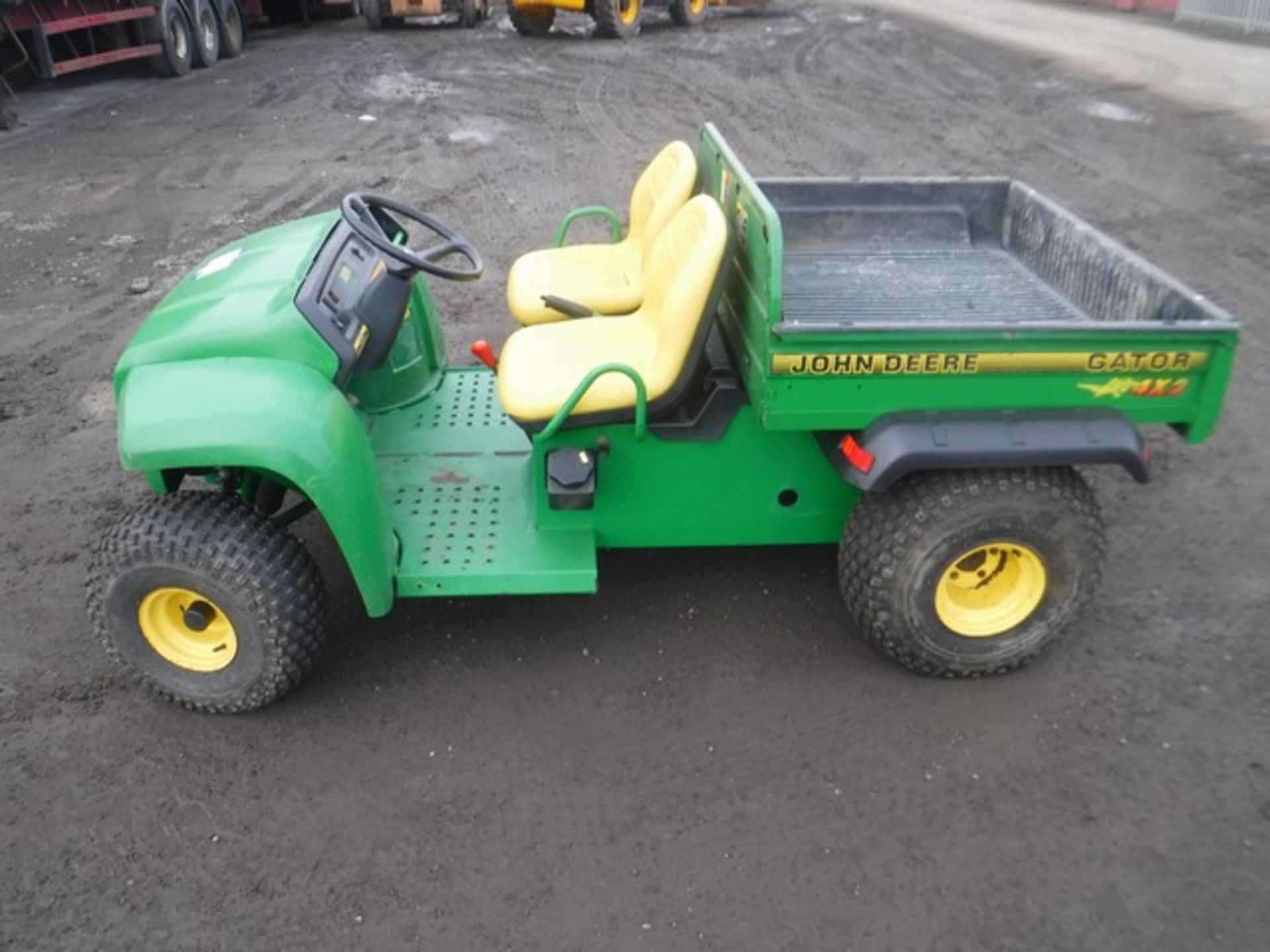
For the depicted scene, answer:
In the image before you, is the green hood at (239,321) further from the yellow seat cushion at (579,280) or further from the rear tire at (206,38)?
the rear tire at (206,38)

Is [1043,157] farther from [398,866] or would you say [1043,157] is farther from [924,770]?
[398,866]

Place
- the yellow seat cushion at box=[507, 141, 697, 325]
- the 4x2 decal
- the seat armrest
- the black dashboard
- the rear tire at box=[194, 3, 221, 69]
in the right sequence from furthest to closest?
the rear tire at box=[194, 3, 221, 69] < the yellow seat cushion at box=[507, 141, 697, 325] < the seat armrest < the black dashboard < the 4x2 decal

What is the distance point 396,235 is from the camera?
12.2 ft

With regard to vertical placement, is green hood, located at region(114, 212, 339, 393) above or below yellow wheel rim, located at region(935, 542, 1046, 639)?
above

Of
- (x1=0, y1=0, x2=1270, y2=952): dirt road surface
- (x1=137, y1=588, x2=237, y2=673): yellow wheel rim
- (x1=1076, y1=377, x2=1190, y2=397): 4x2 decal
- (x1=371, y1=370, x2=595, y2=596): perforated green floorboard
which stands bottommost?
(x1=0, y1=0, x2=1270, y2=952): dirt road surface

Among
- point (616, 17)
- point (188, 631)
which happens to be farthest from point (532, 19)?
point (188, 631)

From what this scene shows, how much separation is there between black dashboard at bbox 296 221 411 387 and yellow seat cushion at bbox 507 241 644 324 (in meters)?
0.74

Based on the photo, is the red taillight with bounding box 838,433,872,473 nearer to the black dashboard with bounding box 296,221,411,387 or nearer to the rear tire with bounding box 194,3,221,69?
the black dashboard with bounding box 296,221,411,387

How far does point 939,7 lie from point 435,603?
16833 millimetres

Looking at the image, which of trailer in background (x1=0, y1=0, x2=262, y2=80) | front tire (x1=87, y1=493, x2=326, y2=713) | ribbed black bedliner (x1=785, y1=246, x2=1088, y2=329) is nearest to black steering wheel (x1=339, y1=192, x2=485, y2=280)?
front tire (x1=87, y1=493, x2=326, y2=713)

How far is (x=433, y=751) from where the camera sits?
119 inches

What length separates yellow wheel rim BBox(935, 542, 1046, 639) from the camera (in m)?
3.17

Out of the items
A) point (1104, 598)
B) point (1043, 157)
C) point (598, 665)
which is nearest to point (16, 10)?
point (1043, 157)

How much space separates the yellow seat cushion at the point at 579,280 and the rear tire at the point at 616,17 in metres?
11.2
